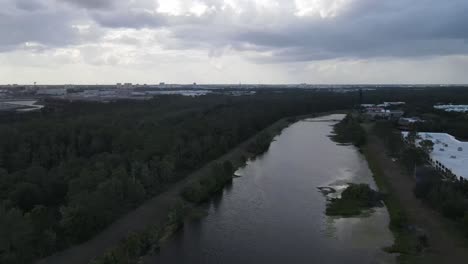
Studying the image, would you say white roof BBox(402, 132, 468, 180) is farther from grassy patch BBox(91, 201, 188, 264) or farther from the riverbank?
grassy patch BBox(91, 201, 188, 264)

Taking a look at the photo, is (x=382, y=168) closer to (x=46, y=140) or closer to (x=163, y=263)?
(x=163, y=263)

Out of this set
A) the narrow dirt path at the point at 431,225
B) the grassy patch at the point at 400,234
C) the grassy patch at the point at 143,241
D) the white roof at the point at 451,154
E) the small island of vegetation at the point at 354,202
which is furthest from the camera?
the white roof at the point at 451,154

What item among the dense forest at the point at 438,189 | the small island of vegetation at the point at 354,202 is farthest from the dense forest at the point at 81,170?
the dense forest at the point at 438,189

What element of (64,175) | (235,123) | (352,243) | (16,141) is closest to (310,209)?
(352,243)

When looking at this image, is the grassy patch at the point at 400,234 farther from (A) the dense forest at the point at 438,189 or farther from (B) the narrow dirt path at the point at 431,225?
(A) the dense forest at the point at 438,189

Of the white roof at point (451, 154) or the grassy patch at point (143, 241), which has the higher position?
the white roof at point (451, 154)

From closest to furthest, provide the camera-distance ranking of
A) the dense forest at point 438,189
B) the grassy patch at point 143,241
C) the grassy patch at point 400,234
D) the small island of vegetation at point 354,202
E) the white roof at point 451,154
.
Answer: the grassy patch at point 143,241, the grassy patch at point 400,234, the dense forest at point 438,189, the small island of vegetation at point 354,202, the white roof at point 451,154
